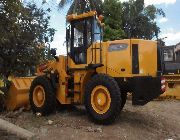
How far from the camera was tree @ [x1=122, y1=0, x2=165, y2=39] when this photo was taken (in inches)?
1462

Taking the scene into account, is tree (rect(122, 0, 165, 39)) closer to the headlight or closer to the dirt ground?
the dirt ground

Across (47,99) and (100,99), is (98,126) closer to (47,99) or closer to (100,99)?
(100,99)

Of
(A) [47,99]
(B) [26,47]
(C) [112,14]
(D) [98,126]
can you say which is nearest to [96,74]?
(D) [98,126]

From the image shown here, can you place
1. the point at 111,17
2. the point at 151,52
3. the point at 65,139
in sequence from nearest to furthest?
the point at 65,139 → the point at 151,52 → the point at 111,17

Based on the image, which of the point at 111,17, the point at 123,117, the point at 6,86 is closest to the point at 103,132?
the point at 123,117

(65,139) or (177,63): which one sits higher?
(177,63)

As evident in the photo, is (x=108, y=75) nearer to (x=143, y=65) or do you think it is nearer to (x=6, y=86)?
(x=143, y=65)

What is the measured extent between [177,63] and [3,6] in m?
13.1

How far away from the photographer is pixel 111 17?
33188 millimetres

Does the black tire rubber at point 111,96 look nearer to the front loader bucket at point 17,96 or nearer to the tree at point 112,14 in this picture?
the front loader bucket at point 17,96

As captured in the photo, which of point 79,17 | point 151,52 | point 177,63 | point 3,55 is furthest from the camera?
point 177,63

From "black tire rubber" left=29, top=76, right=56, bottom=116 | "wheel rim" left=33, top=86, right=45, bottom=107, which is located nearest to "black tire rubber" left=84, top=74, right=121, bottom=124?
"black tire rubber" left=29, top=76, right=56, bottom=116

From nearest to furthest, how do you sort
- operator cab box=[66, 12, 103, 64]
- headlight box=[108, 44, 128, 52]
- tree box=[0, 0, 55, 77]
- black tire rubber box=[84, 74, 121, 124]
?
1. black tire rubber box=[84, 74, 121, 124]
2. headlight box=[108, 44, 128, 52]
3. operator cab box=[66, 12, 103, 64]
4. tree box=[0, 0, 55, 77]

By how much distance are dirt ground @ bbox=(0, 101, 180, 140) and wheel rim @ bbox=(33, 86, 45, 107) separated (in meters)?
0.41
